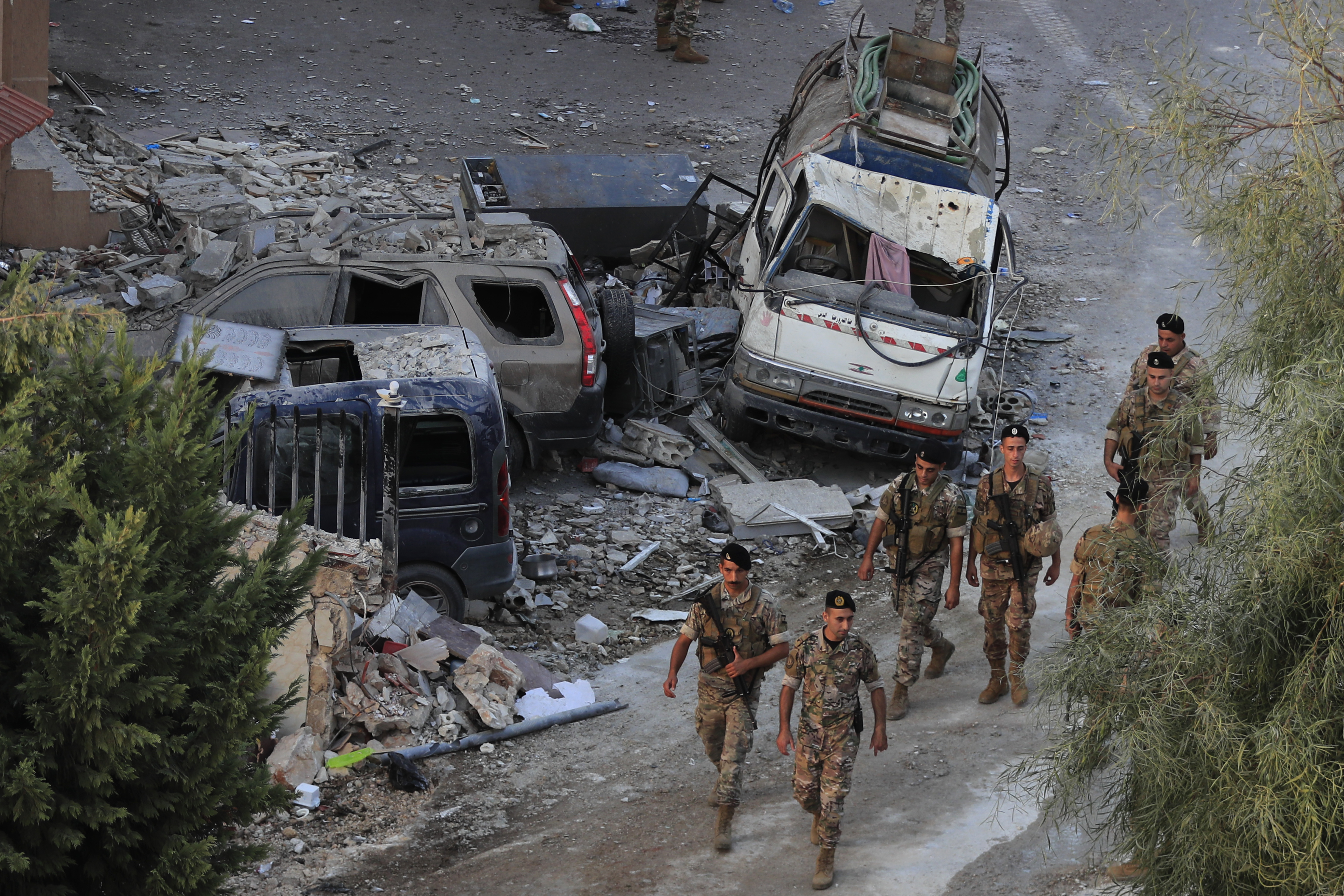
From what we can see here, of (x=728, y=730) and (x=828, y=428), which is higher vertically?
(x=828, y=428)

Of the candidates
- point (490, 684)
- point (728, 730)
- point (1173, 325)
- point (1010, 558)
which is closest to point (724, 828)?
point (728, 730)

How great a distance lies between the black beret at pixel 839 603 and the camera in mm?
5676

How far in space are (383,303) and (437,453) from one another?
8.19ft

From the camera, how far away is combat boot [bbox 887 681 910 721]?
7.25 m

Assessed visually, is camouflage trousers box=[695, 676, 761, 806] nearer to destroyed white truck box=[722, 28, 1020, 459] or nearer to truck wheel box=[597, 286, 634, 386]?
destroyed white truck box=[722, 28, 1020, 459]

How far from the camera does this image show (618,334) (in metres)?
10.7

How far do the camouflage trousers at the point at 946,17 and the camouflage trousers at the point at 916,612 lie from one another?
12.2 metres

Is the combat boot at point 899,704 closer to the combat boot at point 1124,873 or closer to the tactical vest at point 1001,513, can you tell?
the tactical vest at point 1001,513

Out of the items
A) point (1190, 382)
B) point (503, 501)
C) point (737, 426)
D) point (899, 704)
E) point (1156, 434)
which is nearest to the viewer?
point (1190, 382)

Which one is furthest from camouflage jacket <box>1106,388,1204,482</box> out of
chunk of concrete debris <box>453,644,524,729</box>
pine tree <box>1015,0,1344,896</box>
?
chunk of concrete debris <box>453,644,524,729</box>

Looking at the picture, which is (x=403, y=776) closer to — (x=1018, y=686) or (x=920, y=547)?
(x=920, y=547)

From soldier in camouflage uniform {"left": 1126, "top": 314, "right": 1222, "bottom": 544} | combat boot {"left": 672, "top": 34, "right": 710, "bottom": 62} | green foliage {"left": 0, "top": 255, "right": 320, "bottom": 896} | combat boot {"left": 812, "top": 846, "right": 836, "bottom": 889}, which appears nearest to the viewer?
green foliage {"left": 0, "top": 255, "right": 320, "bottom": 896}

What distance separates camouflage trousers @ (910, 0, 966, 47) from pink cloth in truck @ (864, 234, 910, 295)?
8.01 m

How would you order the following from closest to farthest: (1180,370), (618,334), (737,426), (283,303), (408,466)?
(408,466)
(1180,370)
(283,303)
(737,426)
(618,334)
